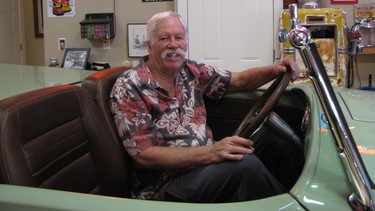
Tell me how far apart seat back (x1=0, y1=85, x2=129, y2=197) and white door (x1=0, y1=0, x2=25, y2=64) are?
19.5 feet

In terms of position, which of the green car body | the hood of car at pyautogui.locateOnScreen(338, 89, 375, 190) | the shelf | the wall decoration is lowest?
the green car body

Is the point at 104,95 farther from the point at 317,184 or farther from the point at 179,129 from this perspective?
the point at 317,184

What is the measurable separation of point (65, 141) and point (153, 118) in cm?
38

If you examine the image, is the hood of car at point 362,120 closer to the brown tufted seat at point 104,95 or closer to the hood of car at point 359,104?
the hood of car at point 359,104

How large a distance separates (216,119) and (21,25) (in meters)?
6.03

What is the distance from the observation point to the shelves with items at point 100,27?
4602 mm

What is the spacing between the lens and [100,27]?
4.61 m

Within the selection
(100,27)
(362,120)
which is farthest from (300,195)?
(100,27)

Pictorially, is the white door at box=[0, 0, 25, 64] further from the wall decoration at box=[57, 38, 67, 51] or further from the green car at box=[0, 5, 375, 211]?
the green car at box=[0, 5, 375, 211]

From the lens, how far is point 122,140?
1482mm

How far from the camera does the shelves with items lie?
4.60 meters

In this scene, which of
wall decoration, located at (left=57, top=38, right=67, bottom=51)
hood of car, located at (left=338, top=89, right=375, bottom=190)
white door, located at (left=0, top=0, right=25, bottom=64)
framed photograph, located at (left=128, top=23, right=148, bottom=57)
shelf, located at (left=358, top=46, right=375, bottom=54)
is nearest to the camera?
hood of car, located at (left=338, top=89, right=375, bottom=190)

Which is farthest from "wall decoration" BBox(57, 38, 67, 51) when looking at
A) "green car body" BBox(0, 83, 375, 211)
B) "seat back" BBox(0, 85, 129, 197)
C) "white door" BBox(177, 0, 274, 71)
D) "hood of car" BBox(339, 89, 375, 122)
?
"green car body" BBox(0, 83, 375, 211)

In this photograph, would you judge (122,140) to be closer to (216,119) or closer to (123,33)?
(216,119)
